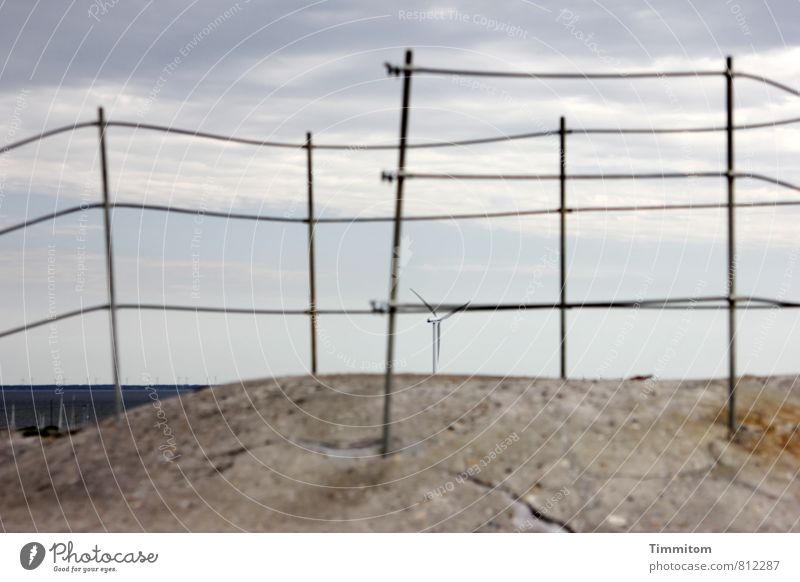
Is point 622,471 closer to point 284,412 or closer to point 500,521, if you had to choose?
point 500,521

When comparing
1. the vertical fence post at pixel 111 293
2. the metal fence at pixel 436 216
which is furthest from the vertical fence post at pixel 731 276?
the vertical fence post at pixel 111 293

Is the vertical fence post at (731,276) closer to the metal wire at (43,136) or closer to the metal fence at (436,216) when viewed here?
the metal fence at (436,216)

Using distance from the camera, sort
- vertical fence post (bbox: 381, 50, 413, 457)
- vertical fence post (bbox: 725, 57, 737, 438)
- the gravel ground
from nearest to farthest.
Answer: the gravel ground → vertical fence post (bbox: 381, 50, 413, 457) → vertical fence post (bbox: 725, 57, 737, 438)

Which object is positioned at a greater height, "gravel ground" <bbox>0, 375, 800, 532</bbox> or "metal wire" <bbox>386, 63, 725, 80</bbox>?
"metal wire" <bbox>386, 63, 725, 80</bbox>

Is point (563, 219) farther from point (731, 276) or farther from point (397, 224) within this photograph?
point (397, 224)

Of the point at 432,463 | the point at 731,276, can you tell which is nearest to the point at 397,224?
the point at 432,463

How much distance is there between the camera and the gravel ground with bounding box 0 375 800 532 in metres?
5.76

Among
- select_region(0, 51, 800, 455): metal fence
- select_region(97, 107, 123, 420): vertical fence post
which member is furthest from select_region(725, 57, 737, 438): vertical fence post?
select_region(97, 107, 123, 420): vertical fence post

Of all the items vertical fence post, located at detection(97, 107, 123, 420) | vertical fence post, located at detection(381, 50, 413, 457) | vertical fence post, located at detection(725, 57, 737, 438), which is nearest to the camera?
vertical fence post, located at detection(381, 50, 413, 457)

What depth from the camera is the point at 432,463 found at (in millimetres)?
6066

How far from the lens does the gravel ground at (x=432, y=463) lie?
576 cm

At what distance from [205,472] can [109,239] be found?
76.6 inches

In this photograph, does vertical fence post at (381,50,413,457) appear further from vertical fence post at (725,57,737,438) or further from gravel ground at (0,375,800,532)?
vertical fence post at (725,57,737,438)
